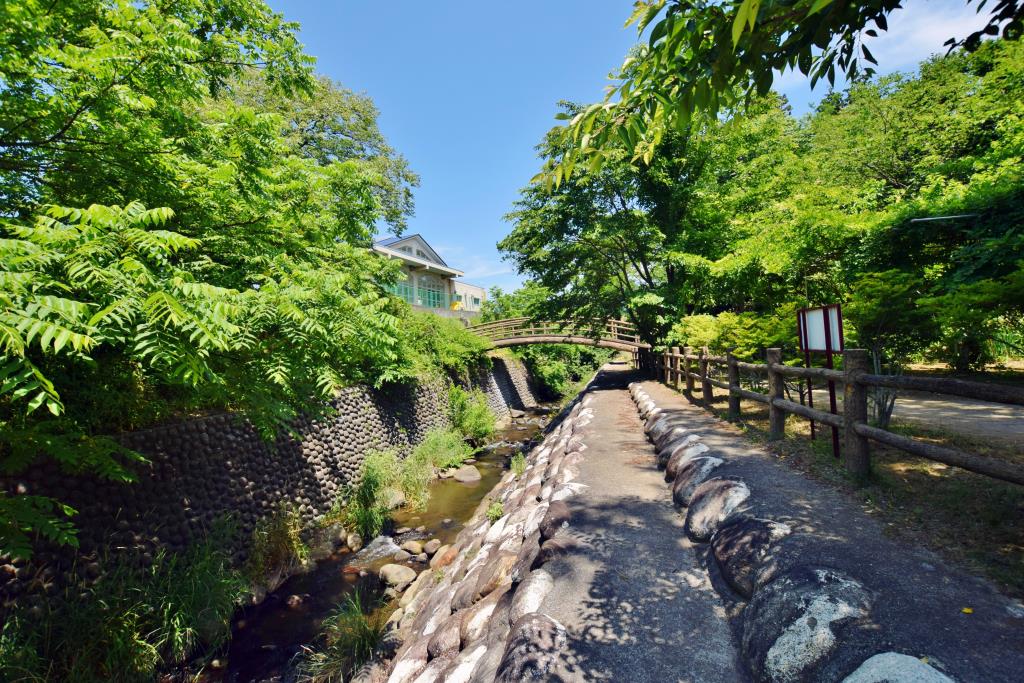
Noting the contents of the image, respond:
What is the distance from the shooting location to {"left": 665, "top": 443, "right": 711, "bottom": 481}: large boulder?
4840mm

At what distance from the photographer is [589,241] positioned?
13.2 metres

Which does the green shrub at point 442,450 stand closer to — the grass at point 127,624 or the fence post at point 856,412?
the grass at point 127,624

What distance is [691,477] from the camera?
4336mm

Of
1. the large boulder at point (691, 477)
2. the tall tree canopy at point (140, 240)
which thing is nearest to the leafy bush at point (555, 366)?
the large boulder at point (691, 477)

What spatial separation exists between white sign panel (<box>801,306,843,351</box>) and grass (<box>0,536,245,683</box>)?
307 inches

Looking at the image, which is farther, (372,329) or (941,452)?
(372,329)

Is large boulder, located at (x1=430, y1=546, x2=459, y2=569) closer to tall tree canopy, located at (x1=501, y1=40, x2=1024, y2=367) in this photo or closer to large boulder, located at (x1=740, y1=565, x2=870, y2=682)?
large boulder, located at (x1=740, y1=565, x2=870, y2=682)

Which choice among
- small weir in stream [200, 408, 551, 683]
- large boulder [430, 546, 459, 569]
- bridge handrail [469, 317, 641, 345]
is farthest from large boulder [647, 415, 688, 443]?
bridge handrail [469, 317, 641, 345]

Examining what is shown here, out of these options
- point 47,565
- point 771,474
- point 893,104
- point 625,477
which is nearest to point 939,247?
point 771,474

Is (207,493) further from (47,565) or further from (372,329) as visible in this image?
(372,329)

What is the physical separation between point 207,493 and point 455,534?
4.11 m

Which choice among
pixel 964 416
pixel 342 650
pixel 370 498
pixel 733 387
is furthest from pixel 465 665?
pixel 964 416

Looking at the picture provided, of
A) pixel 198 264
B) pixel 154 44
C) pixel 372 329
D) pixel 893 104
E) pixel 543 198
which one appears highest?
pixel 893 104

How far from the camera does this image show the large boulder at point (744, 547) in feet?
8.54
